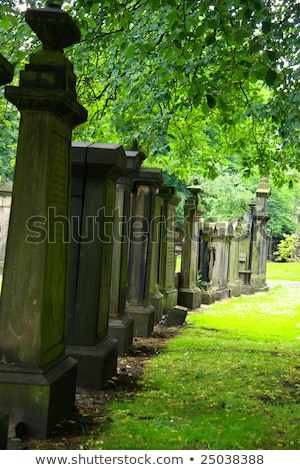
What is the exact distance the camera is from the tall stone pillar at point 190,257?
44.6ft

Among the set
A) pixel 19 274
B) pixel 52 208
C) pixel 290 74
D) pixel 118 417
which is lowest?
pixel 118 417

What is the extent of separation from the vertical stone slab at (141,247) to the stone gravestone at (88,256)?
127 inches

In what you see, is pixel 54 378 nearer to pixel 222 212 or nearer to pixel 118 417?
pixel 118 417

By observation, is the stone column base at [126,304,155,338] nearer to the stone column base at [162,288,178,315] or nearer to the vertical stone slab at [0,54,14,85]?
the stone column base at [162,288,178,315]

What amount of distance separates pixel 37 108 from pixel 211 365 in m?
4.19

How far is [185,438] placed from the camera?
13.4 ft

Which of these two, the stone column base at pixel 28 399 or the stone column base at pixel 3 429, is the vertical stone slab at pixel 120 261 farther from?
the stone column base at pixel 3 429

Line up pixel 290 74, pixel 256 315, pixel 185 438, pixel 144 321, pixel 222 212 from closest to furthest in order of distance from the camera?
pixel 185 438
pixel 290 74
pixel 144 321
pixel 256 315
pixel 222 212

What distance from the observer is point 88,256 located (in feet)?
18.5

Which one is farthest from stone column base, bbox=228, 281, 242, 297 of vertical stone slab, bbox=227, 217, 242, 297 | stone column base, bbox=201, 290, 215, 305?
stone column base, bbox=201, 290, 215, 305

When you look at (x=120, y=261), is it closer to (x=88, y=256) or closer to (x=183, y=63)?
(x=88, y=256)

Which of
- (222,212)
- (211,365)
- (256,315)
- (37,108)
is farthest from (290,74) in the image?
(222,212)

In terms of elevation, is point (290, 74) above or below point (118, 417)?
above

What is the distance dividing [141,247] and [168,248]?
3094 mm
